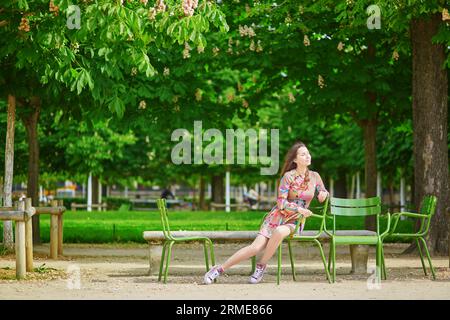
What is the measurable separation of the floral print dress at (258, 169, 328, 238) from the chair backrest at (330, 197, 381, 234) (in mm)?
692

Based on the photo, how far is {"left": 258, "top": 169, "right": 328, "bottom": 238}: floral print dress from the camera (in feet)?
39.2

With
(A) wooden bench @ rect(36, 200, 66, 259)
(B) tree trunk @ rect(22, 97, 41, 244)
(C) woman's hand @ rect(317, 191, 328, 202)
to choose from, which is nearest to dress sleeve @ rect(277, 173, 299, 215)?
(C) woman's hand @ rect(317, 191, 328, 202)

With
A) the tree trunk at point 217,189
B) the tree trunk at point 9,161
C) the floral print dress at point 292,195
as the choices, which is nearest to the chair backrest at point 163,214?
the floral print dress at point 292,195

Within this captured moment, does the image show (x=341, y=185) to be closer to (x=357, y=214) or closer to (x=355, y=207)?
(x=355, y=207)

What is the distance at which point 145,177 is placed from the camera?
44.8 m

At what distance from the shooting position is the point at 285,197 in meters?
12.0

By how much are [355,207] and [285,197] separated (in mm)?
1397

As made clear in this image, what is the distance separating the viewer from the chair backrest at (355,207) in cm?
1266

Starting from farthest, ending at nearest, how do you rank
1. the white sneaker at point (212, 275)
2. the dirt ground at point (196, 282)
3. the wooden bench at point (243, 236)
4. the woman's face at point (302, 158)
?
the wooden bench at point (243, 236) < the white sneaker at point (212, 275) < the woman's face at point (302, 158) < the dirt ground at point (196, 282)

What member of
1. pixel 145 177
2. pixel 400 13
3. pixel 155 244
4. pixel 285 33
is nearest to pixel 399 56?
pixel 285 33

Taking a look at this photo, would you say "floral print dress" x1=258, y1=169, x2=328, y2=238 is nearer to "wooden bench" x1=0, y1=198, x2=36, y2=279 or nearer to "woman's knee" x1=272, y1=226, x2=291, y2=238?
"woman's knee" x1=272, y1=226, x2=291, y2=238

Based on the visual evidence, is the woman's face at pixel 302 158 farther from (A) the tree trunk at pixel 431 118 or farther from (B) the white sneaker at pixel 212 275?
(A) the tree trunk at pixel 431 118

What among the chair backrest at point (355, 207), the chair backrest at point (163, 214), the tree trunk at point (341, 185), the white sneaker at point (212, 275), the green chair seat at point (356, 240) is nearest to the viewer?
the white sneaker at point (212, 275)

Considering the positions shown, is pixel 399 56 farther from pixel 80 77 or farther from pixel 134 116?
pixel 80 77
